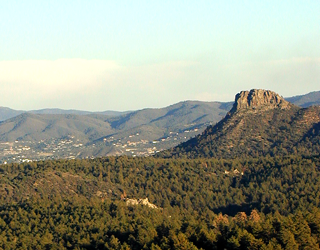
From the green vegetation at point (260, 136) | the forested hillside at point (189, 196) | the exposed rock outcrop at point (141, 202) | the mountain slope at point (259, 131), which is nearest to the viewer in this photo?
the forested hillside at point (189, 196)

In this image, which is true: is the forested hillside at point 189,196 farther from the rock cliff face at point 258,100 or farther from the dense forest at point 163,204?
the rock cliff face at point 258,100

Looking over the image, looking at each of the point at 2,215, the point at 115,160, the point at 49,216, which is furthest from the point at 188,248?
the point at 115,160

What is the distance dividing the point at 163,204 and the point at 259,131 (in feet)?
195

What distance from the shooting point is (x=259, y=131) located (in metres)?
155

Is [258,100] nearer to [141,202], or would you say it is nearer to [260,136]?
[260,136]

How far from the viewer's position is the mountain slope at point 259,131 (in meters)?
146

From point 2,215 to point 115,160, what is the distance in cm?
4505

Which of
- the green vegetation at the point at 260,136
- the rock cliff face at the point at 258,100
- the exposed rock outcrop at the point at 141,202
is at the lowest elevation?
the exposed rock outcrop at the point at 141,202

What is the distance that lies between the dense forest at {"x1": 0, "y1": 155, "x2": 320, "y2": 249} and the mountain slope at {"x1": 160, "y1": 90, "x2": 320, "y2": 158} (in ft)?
77.8

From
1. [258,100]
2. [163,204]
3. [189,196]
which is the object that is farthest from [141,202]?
[258,100]

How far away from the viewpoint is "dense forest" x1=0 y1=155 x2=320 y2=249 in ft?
210

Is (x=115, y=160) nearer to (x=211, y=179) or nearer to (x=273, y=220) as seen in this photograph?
(x=211, y=179)

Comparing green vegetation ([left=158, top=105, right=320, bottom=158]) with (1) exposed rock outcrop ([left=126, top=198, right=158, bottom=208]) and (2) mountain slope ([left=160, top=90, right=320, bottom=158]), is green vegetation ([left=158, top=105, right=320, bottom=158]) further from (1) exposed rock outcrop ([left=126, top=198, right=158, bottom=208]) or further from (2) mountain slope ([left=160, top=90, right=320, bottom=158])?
(1) exposed rock outcrop ([left=126, top=198, right=158, bottom=208])

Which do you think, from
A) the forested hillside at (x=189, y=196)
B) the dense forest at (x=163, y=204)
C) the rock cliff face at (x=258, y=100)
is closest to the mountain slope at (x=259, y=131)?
the rock cliff face at (x=258, y=100)
